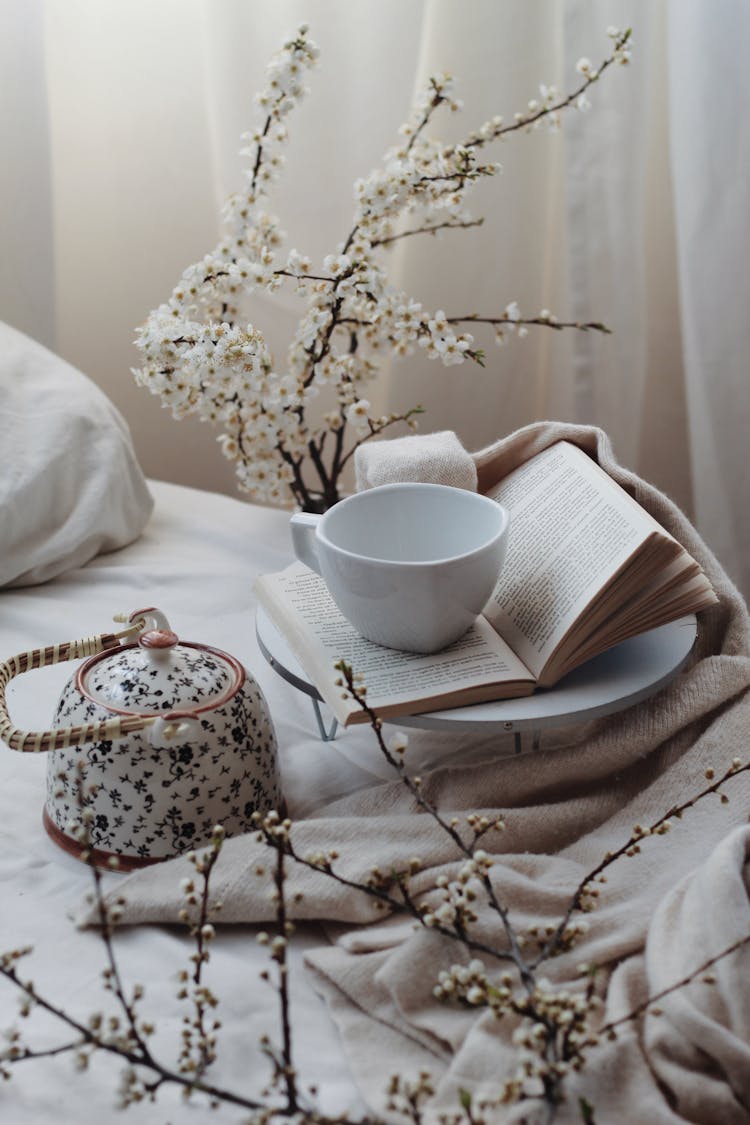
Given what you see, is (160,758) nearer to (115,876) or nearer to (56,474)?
(115,876)

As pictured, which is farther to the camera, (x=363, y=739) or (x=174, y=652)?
(x=363, y=739)

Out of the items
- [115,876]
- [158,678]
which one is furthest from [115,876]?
[158,678]

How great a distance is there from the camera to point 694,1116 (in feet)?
1.75

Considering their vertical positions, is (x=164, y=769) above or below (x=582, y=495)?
below

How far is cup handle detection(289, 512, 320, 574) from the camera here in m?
0.82

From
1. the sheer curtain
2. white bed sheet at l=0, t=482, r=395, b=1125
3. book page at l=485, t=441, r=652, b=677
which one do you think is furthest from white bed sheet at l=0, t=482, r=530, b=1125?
the sheer curtain

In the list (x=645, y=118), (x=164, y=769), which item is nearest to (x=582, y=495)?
(x=164, y=769)

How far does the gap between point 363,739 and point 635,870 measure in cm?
26

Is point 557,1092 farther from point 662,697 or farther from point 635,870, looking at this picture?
point 662,697

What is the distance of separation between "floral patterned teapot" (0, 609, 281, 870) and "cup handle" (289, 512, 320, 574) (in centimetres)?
12

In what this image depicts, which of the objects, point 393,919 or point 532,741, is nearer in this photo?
point 393,919

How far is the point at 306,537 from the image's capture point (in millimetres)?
830

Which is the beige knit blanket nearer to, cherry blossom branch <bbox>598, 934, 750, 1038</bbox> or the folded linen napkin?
cherry blossom branch <bbox>598, 934, 750, 1038</bbox>

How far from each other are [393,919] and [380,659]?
0.18m
